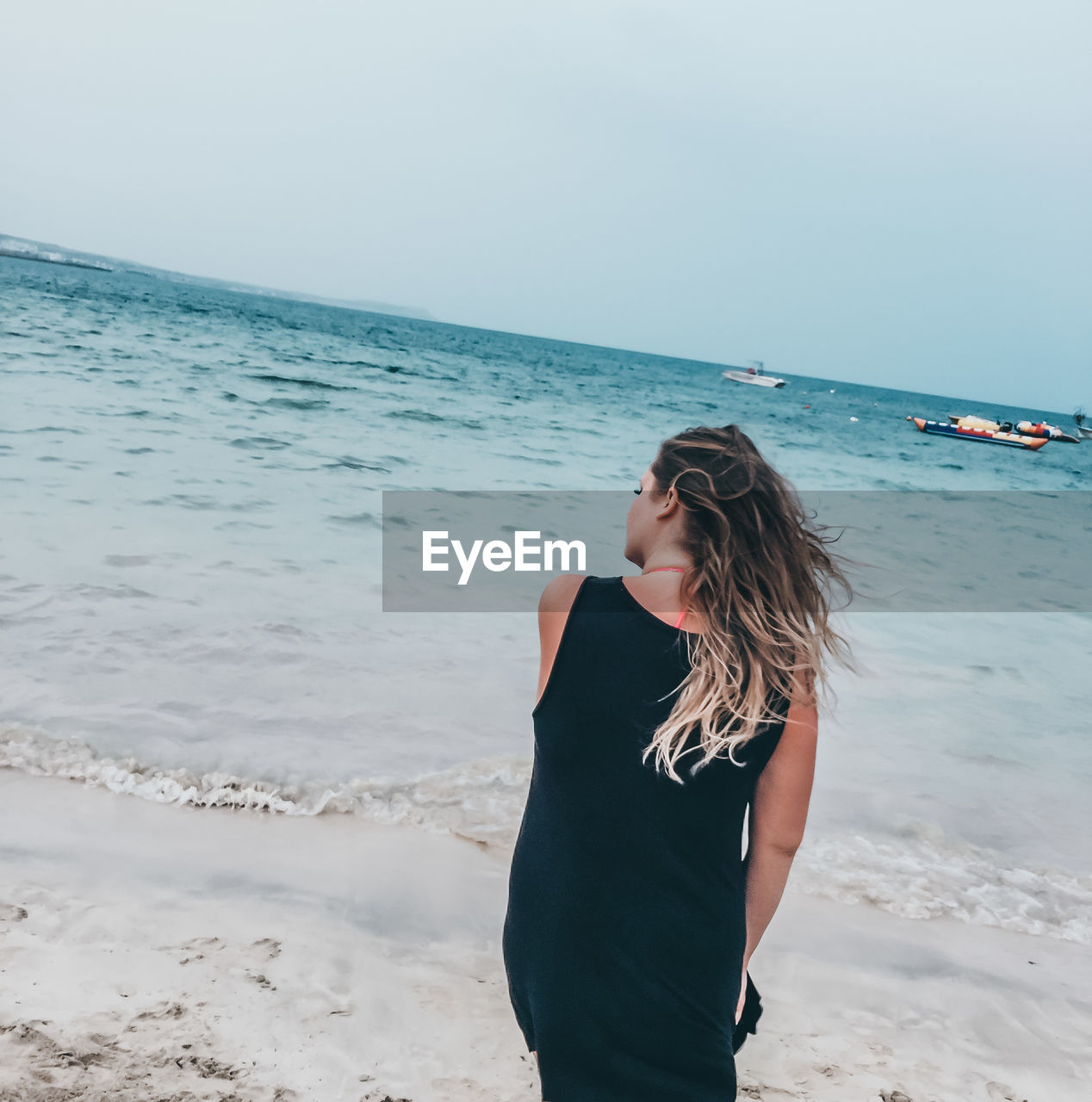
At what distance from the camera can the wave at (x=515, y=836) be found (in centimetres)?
358

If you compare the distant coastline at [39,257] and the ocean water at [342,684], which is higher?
the distant coastline at [39,257]

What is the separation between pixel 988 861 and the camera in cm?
400

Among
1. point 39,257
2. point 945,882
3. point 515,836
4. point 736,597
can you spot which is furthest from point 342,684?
point 39,257

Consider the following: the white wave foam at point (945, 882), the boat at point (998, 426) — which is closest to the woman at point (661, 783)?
the white wave foam at point (945, 882)

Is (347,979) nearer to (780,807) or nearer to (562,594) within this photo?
(780,807)

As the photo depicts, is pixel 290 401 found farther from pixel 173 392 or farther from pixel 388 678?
pixel 388 678

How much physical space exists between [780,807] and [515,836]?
7.86 ft

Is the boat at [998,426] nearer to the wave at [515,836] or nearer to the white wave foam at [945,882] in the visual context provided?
the white wave foam at [945,882]

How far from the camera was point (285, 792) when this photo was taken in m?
3.74

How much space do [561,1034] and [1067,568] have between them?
41.7 ft

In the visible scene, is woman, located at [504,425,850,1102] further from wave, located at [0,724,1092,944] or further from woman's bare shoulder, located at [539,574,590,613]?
wave, located at [0,724,1092,944]

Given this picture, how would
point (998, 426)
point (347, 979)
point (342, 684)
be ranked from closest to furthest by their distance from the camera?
point (347, 979) < point (342, 684) < point (998, 426)

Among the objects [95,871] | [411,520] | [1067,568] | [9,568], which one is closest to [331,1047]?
[95,871]

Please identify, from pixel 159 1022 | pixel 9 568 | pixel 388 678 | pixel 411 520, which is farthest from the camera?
pixel 411 520
